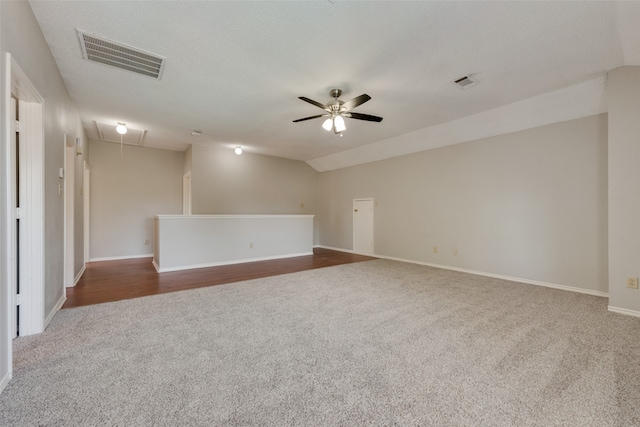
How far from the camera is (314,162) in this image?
26.4ft

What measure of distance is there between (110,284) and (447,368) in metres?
4.69

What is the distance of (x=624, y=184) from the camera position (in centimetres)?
287

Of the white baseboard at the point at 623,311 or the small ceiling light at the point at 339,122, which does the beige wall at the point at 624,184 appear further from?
the small ceiling light at the point at 339,122

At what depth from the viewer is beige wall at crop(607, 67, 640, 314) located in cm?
281

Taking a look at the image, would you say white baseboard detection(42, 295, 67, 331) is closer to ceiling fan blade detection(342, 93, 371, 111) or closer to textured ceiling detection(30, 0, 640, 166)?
textured ceiling detection(30, 0, 640, 166)

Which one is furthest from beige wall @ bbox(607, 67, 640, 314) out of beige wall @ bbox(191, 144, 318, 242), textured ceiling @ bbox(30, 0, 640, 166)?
beige wall @ bbox(191, 144, 318, 242)

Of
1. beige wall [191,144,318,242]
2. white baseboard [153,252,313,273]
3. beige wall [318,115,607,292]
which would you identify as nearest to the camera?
beige wall [318,115,607,292]

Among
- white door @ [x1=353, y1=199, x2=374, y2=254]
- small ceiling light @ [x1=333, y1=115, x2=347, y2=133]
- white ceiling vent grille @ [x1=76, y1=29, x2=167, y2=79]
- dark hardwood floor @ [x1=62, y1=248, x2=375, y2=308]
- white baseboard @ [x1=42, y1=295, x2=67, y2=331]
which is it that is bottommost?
dark hardwood floor @ [x1=62, y1=248, x2=375, y2=308]

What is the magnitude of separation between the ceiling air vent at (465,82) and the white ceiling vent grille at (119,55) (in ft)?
11.1

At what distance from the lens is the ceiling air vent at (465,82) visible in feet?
10.1

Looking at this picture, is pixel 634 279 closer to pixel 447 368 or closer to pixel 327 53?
pixel 447 368

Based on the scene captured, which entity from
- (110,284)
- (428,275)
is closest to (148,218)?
(110,284)

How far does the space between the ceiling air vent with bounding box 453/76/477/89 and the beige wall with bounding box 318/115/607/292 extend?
1.78m

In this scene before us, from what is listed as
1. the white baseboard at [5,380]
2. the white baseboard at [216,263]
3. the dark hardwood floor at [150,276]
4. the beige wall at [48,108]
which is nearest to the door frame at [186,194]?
the dark hardwood floor at [150,276]
